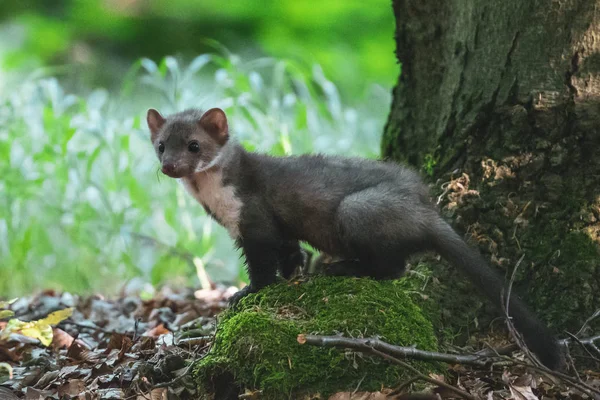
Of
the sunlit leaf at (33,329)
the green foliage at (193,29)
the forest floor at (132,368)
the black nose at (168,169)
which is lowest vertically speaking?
the forest floor at (132,368)

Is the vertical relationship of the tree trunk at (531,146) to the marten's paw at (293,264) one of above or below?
above

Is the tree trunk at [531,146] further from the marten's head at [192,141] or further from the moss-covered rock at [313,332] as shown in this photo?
the marten's head at [192,141]

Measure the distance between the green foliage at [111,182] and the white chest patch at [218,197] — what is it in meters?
2.36

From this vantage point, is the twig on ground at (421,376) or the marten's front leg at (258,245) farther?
the marten's front leg at (258,245)

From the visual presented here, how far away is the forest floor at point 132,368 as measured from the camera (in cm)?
351

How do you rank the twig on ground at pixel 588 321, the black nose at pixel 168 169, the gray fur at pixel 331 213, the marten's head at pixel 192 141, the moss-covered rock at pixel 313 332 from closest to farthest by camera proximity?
the moss-covered rock at pixel 313 332, the twig on ground at pixel 588 321, the gray fur at pixel 331 213, the black nose at pixel 168 169, the marten's head at pixel 192 141

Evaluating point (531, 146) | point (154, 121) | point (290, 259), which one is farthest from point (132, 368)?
point (531, 146)

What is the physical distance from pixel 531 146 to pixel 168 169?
86.1 inches

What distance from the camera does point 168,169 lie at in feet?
14.6

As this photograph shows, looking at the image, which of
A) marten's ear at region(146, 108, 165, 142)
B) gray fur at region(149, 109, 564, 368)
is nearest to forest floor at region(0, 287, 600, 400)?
gray fur at region(149, 109, 564, 368)

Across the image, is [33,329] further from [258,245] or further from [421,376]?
[421,376]

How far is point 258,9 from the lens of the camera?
12562 millimetres

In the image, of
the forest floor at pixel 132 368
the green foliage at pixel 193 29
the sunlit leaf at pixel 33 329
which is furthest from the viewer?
the green foliage at pixel 193 29

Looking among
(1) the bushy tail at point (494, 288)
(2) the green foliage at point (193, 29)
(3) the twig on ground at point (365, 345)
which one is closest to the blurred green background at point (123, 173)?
(1) the bushy tail at point (494, 288)
